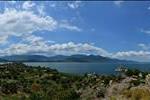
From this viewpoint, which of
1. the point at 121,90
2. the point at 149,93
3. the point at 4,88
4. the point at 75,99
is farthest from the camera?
the point at 4,88

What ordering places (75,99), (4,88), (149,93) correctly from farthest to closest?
(4,88) → (75,99) → (149,93)

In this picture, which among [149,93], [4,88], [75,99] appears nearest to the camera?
[149,93]

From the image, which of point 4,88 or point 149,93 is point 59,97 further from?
point 4,88

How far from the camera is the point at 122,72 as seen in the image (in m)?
27.7

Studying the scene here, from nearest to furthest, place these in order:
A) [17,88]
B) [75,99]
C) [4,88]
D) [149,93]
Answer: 1. [149,93]
2. [75,99]
3. [4,88]
4. [17,88]

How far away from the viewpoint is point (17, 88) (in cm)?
2831

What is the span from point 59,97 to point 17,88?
1001 cm

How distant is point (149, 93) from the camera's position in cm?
1598

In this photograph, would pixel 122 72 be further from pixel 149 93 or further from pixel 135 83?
pixel 149 93

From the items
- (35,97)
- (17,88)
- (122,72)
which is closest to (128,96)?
(35,97)

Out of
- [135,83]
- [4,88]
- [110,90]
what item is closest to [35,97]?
[110,90]

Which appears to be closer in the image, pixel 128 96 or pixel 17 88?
pixel 128 96

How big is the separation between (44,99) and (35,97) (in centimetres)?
56

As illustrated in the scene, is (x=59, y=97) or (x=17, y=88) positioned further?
(x=17, y=88)
